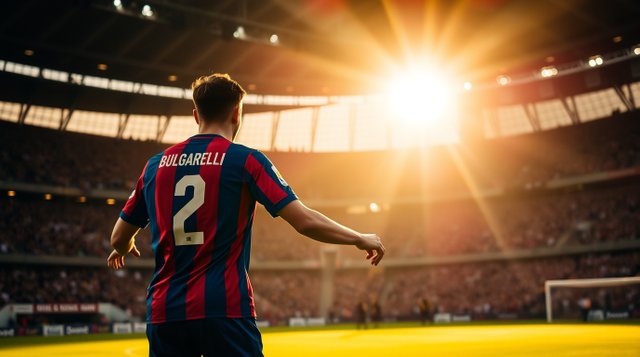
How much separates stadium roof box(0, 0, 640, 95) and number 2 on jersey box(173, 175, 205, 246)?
31.9 meters

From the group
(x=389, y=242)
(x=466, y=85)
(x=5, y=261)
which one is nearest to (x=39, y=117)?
A: (x=5, y=261)

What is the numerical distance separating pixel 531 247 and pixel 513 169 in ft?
27.5

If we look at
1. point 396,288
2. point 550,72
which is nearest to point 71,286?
point 396,288

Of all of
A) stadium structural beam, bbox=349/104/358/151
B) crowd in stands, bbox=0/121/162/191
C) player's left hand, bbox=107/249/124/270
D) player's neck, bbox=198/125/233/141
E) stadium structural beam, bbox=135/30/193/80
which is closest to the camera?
player's neck, bbox=198/125/233/141

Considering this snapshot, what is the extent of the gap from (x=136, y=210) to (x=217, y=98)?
2.91 feet

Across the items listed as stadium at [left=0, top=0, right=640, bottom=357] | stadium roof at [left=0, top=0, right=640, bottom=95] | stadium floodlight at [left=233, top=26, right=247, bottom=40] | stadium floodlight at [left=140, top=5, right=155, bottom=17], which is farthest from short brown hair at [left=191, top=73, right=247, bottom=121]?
stadium floodlight at [left=233, top=26, right=247, bottom=40]

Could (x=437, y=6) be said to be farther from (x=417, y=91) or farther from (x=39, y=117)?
(x=39, y=117)

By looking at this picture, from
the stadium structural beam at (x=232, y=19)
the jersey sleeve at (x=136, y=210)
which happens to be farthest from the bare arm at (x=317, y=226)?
the stadium structural beam at (x=232, y=19)

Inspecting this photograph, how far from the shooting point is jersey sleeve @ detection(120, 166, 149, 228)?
3.94 m

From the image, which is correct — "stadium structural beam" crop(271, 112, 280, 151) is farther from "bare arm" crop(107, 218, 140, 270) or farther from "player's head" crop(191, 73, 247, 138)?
"player's head" crop(191, 73, 247, 138)

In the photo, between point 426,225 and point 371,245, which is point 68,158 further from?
point 371,245

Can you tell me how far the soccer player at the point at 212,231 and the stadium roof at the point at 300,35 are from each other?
31.8m

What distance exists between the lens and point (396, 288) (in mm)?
54688

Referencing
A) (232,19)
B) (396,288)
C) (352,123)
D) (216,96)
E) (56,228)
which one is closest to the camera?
(216,96)
